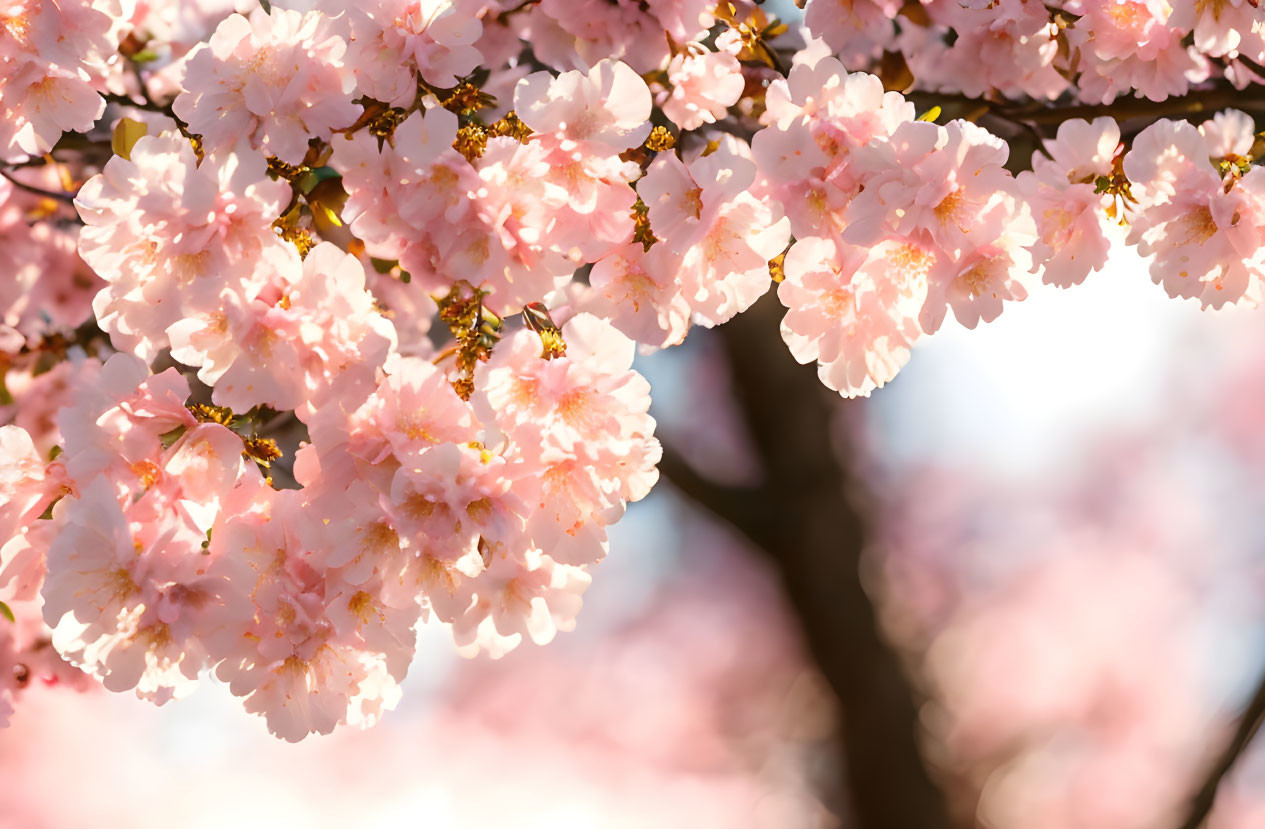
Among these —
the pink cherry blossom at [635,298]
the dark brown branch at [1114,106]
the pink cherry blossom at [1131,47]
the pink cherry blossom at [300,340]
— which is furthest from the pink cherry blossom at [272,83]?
the pink cherry blossom at [1131,47]


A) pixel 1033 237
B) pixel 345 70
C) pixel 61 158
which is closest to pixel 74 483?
pixel 345 70

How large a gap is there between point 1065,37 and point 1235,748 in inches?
77.8

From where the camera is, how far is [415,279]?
3.06 ft

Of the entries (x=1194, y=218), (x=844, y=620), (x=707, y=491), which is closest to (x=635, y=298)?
(x=1194, y=218)

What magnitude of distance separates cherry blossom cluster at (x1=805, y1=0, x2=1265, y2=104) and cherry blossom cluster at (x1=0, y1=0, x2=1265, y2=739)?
0.06 ft

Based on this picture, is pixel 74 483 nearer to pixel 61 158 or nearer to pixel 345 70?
pixel 345 70

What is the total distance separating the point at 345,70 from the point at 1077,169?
72 cm

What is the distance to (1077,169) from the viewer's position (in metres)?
Result: 1.05

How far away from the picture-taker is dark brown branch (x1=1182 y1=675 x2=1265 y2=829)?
A: 2373mm

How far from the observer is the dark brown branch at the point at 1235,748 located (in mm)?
2373

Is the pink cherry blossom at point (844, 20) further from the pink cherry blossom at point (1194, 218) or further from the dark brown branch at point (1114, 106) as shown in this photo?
the pink cherry blossom at point (1194, 218)

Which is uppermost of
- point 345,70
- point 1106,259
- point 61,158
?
point 345,70

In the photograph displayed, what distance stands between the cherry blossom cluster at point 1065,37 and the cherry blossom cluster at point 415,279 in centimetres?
2

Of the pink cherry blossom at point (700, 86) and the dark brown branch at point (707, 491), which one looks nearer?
the pink cherry blossom at point (700, 86)
